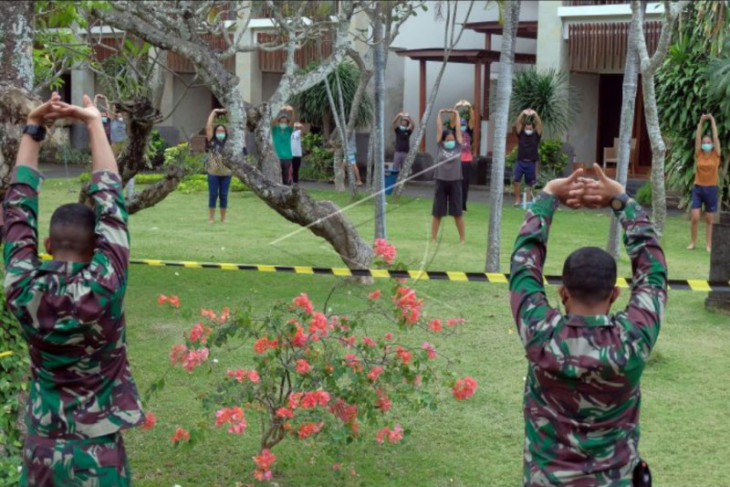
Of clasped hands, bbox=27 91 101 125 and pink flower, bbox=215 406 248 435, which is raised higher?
clasped hands, bbox=27 91 101 125

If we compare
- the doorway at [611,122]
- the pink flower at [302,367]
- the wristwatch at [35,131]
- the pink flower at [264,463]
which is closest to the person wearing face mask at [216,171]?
the pink flower at [302,367]

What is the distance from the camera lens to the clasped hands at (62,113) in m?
3.76

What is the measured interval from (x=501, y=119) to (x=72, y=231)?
823cm

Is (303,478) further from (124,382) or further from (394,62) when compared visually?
(394,62)

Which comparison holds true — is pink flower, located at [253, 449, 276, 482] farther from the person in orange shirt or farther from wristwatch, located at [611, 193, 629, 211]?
the person in orange shirt

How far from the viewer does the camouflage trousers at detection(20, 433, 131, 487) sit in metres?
3.58

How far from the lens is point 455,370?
310 inches

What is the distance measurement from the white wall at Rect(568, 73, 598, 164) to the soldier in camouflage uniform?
71.1 feet

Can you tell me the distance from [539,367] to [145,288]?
26.1ft

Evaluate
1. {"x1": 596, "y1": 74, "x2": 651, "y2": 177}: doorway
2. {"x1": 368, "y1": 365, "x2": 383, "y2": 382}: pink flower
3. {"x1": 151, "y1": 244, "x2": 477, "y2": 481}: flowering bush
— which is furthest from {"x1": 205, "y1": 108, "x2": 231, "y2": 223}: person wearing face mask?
{"x1": 596, "y1": 74, "x2": 651, "y2": 177}: doorway

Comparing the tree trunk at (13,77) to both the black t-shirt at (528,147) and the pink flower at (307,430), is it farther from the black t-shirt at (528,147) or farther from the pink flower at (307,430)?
the black t-shirt at (528,147)

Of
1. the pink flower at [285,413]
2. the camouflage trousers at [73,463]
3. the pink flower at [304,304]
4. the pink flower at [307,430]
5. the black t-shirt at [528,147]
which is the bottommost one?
the pink flower at [307,430]

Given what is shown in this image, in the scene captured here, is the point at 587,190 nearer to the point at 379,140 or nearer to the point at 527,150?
the point at 379,140

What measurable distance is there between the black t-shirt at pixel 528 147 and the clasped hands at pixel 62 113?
15.0m
